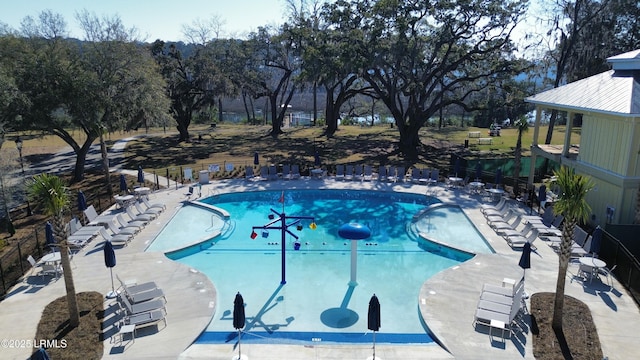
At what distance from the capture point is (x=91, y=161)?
3291cm

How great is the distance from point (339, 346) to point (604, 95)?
16.7 m

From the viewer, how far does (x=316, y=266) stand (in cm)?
1647

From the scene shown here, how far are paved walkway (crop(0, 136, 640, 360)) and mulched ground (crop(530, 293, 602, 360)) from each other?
0.75 feet

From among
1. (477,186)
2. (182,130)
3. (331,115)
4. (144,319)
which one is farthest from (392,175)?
(182,130)

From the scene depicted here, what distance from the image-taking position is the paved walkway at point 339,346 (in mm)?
10797

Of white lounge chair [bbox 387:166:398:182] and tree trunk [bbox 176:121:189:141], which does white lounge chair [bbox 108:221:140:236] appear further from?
tree trunk [bbox 176:121:189:141]

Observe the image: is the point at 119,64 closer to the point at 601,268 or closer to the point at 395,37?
the point at 395,37

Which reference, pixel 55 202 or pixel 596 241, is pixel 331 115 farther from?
pixel 55 202

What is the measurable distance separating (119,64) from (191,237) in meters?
12.5

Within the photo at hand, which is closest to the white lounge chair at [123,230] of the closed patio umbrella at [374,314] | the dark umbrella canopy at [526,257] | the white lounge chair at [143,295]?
the white lounge chair at [143,295]

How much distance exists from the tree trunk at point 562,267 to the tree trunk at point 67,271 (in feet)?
41.6

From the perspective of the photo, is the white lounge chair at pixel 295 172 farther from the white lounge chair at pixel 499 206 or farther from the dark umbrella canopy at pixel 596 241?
the dark umbrella canopy at pixel 596 241

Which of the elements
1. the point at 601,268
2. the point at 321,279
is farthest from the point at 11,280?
the point at 601,268

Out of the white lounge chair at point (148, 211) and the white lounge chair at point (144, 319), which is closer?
the white lounge chair at point (144, 319)
